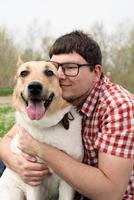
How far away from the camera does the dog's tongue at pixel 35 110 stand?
3.88m

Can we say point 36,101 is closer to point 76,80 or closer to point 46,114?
point 46,114

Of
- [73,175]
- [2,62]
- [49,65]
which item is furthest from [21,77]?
[2,62]

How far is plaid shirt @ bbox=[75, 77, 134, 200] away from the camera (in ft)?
12.7

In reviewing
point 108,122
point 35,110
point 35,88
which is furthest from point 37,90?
point 108,122

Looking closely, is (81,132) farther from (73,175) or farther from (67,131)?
(73,175)

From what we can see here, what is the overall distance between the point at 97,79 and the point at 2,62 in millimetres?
44465

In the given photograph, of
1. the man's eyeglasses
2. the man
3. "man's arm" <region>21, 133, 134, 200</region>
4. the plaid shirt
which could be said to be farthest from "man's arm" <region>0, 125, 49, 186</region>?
the man's eyeglasses

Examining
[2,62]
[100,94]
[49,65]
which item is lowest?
[2,62]

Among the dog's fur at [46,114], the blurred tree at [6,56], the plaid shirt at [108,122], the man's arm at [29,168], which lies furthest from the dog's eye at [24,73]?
the blurred tree at [6,56]

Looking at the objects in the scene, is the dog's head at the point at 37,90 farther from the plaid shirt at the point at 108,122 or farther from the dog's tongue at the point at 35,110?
the plaid shirt at the point at 108,122

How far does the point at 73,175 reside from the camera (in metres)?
3.94

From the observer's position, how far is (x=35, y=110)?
12.8ft

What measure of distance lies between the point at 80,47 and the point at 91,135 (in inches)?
31.1

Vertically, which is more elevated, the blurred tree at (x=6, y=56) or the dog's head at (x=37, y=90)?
the dog's head at (x=37, y=90)
